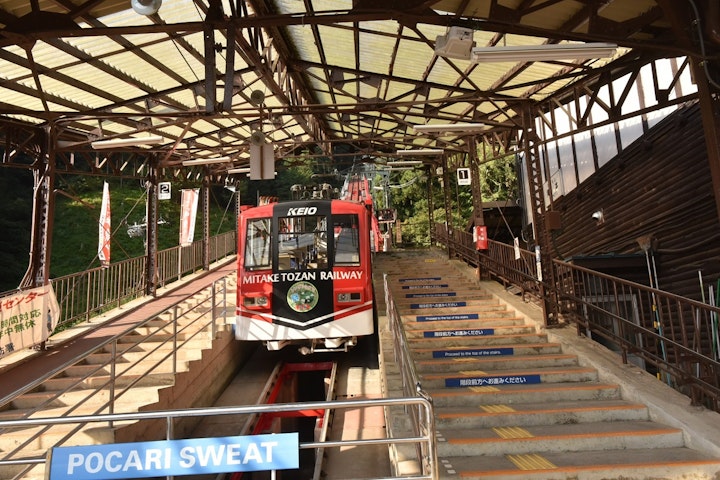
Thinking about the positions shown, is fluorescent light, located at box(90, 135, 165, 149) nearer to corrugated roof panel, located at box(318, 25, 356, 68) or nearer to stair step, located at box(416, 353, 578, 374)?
corrugated roof panel, located at box(318, 25, 356, 68)

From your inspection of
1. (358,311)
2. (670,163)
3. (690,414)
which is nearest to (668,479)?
(690,414)

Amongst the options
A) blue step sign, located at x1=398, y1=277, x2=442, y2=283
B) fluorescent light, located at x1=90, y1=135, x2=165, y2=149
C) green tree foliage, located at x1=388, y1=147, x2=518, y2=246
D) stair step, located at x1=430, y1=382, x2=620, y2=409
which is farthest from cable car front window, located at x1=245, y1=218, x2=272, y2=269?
green tree foliage, located at x1=388, y1=147, x2=518, y2=246

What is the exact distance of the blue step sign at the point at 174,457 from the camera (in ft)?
8.14

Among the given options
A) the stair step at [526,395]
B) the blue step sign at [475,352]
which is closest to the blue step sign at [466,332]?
the blue step sign at [475,352]

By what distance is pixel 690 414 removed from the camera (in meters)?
4.59

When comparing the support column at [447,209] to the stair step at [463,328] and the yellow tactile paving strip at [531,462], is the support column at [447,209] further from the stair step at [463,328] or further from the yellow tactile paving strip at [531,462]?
the yellow tactile paving strip at [531,462]

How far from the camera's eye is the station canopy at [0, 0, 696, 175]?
17.7 feet

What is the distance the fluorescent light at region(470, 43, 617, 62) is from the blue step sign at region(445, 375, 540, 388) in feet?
13.3

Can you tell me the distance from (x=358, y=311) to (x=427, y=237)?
22.0m

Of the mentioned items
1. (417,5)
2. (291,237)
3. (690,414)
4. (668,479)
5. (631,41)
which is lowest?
(668,479)

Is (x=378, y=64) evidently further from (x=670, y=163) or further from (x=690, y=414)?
(x=690, y=414)

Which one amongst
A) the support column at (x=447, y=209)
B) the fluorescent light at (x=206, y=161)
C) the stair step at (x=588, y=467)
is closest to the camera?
the stair step at (x=588, y=467)

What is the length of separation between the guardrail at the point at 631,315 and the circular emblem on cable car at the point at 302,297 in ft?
13.4

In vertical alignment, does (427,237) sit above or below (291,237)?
above
